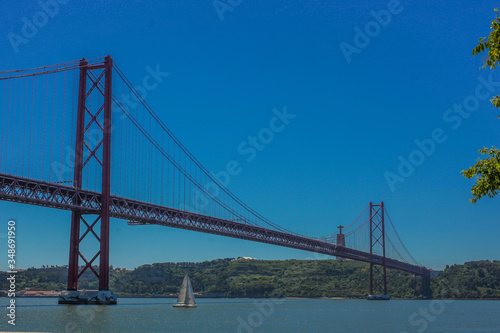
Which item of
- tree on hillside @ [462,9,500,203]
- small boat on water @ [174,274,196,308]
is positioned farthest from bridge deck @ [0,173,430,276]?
tree on hillside @ [462,9,500,203]

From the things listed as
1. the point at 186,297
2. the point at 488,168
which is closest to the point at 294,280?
the point at 186,297

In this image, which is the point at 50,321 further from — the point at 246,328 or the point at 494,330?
the point at 494,330

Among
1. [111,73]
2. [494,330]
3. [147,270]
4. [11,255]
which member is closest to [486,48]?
[11,255]

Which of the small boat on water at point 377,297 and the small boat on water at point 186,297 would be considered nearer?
the small boat on water at point 186,297

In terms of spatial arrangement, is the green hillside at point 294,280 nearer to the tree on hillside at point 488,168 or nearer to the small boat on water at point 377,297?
the small boat on water at point 377,297

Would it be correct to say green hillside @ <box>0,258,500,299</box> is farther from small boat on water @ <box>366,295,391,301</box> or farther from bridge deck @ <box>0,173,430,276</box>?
bridge deck @ <box>0,173,430,276</box>

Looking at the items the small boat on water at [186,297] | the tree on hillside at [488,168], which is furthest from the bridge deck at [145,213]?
the tree on hillside at [488,168]

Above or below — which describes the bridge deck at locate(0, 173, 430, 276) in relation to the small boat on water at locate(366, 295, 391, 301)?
above

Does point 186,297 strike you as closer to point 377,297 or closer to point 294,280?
point 377,297
